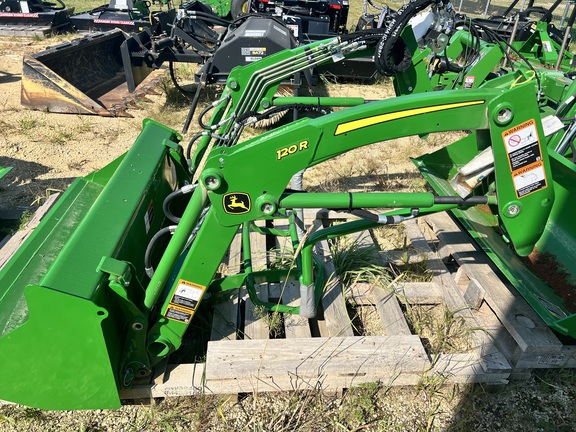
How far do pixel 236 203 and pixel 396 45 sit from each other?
173 cm

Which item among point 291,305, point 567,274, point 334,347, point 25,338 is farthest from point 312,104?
point 25,338

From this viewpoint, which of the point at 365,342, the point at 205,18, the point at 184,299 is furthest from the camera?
the point at 205,18

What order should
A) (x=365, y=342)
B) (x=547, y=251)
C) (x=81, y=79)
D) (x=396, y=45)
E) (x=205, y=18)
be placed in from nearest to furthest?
(x=365, y=342) < (x=396, y=45) < (x=547, y=251) < (x=205, y=18) < (x=81, y=79)

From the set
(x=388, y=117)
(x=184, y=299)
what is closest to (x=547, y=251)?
(x=388, y=117)

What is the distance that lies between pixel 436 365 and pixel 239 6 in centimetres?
854

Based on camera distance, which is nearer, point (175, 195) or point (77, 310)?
point (77, 310)

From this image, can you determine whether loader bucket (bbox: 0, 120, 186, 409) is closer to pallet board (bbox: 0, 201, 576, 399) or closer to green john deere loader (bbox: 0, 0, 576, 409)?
green john deere loader (bbox: 0, 0, 576, 409)

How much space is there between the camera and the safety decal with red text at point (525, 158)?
207 cm

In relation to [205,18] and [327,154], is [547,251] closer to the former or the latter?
[327,154]

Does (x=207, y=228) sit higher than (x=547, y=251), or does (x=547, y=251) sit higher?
(x=207, y=228)

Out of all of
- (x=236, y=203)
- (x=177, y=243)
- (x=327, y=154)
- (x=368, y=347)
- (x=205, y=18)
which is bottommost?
(x=368, y=347)

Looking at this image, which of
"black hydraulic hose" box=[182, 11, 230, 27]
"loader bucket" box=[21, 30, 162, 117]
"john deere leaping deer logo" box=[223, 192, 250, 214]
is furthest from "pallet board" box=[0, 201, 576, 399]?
"black hydraulic hose" box=[182, 11, 230, 27]

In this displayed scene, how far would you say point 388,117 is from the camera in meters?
2.01

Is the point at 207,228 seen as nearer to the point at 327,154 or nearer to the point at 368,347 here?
the point at 327,154
